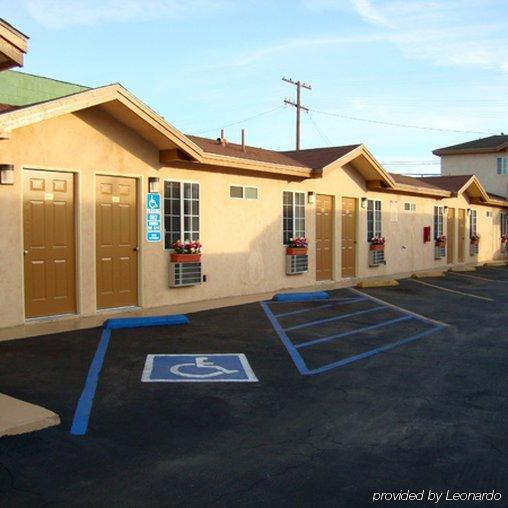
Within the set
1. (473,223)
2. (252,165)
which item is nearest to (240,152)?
(252,165)

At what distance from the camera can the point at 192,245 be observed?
12727mm

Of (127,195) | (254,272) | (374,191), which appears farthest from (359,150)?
(127,195)

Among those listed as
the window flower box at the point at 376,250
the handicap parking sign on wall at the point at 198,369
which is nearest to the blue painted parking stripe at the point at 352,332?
the handicap parking sign on wall at the point at 198,369

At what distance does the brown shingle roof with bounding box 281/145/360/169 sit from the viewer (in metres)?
16.5

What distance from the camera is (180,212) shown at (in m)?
12.8

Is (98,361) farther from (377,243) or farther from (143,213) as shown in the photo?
(377,243)

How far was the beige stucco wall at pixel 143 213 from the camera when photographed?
385 inches

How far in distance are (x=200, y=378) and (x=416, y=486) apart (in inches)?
135

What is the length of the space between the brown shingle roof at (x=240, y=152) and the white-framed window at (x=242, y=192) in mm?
680

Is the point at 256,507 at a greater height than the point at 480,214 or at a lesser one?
lesser

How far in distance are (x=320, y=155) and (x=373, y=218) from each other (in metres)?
3.62

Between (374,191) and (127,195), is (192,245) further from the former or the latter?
(374,191)

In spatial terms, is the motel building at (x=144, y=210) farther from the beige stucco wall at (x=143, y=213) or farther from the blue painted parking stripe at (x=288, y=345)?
the blue painted parking stripe at (x=288, y=345)

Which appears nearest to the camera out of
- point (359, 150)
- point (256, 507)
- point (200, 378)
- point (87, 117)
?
point (256, 507)
